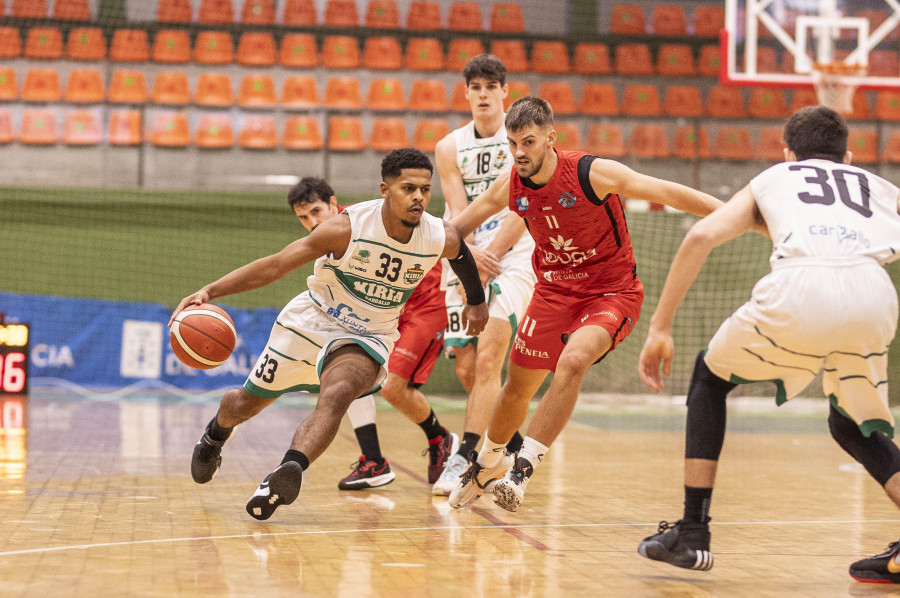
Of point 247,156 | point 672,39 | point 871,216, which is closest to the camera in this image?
point 871,216

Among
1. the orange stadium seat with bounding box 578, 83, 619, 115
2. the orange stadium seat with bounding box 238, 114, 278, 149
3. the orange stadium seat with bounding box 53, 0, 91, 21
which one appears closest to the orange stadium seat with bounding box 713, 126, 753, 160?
the orange stadium seat with bounding box 578, 83, 619, 115

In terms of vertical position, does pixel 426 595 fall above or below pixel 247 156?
below

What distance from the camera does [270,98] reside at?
591 inches

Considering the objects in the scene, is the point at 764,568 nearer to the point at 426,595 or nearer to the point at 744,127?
the point at 426,595

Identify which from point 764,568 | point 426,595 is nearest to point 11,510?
point 426,595

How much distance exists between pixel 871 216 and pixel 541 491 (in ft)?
9.52

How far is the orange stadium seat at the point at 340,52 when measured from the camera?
15570 millimetres

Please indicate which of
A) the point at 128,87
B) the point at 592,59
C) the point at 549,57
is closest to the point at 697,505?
the point at 128,87

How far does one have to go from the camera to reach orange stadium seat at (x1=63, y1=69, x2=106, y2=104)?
47.8 ft

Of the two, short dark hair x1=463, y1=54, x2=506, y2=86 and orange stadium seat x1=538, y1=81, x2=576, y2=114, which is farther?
orange stadium seat x1=538, y1=81, x2=576, y2=114

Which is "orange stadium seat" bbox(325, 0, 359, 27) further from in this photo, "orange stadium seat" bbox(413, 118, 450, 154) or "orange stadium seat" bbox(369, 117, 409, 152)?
"orange stadium seat" bbox(413, 118, 450, 154)

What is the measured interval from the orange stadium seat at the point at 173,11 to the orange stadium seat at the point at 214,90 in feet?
4.79

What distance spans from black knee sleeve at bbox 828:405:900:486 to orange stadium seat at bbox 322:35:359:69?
12.8m

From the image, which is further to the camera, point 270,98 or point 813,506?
point 270,98
